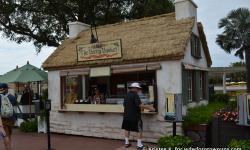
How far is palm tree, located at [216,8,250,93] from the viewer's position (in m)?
30.1

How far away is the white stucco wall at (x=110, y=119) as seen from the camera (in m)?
11.1

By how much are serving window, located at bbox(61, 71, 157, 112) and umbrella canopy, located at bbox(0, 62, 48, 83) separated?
1.68 metres

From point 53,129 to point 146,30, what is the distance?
5139mm

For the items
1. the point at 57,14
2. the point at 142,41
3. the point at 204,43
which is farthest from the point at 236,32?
the point at 142,41

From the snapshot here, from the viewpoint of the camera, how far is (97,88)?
46.7ft

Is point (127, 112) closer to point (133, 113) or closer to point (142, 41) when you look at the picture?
point (133, 113)

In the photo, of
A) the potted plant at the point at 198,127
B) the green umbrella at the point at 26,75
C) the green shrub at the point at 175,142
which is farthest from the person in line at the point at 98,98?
the green shrub at the point at 175,142

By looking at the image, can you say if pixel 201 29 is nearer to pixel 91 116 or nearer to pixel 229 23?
pixel 91 116

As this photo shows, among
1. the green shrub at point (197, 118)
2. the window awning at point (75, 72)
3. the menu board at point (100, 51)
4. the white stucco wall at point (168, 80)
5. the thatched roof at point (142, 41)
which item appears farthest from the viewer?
the window awning at point (75, 72)

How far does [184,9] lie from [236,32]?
19.8m

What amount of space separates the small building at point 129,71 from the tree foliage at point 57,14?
8.69m

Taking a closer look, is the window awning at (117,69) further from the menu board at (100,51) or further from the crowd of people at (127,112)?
the crowd of people at (127,112)

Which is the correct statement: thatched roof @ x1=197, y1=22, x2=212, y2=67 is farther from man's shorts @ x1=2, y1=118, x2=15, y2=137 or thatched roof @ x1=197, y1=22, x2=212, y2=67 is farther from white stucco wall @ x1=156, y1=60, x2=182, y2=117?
man's shorts @ x1=2, y1=118, x2=15, y2=137

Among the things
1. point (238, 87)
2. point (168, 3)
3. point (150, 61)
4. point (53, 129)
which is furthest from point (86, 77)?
point (238, 87)
